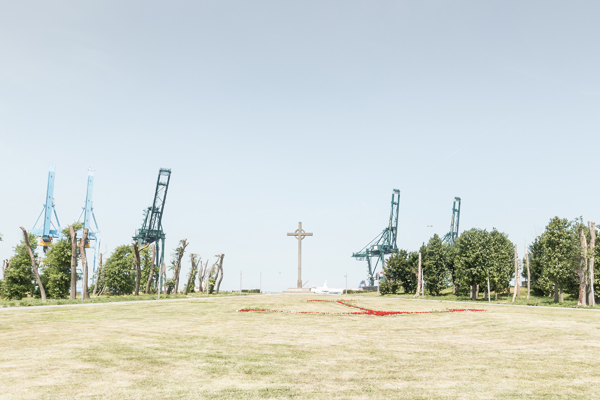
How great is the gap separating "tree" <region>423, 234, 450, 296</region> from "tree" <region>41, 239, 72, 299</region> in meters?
61.0

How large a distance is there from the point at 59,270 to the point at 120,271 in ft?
66.7

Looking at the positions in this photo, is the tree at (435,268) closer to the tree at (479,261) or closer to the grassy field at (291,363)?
the tree at (479,261)

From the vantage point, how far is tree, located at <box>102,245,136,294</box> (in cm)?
7644

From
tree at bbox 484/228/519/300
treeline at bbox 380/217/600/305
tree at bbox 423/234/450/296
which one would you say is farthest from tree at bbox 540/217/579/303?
tree at bbox 423/234/450/296

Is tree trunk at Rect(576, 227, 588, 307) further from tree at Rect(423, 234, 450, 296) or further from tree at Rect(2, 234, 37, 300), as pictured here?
tree at Rect(2, 234, 37, 300)

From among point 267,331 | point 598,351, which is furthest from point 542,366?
point 267,331

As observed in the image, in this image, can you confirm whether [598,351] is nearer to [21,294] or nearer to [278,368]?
[278,368]

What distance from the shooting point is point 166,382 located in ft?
29.0

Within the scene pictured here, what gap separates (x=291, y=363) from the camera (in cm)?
1111

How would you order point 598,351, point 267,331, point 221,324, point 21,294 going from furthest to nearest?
point 21,294 < point 221,324 < point 267,331 < point 598,351

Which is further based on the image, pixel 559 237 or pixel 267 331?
pixel 559 237

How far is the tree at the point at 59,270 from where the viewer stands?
56.8 meters

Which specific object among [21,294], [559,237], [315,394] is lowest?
[21,294]

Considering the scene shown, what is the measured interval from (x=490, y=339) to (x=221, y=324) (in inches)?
471
